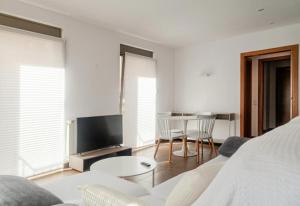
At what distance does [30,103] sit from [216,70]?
3.92 m

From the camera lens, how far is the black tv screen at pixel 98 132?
11.3ft

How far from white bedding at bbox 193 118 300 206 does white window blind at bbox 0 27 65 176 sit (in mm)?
2935

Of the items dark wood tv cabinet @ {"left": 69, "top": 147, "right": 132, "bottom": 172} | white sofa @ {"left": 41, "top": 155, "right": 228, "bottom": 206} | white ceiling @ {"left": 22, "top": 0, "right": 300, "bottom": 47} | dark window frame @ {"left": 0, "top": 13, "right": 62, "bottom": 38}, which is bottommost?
dark wood tv cabinet @ {"left": 69, "top": 147, "right": 132, "bottom": 172}

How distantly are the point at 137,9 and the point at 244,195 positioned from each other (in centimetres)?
324

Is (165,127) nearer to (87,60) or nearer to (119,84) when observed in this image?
(119,84)

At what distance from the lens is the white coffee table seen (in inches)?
89.1

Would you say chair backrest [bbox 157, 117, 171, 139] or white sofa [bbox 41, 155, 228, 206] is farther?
chair backrest [bbox 157, 117, 171, 139]

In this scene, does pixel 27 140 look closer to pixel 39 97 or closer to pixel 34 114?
pixel 34 114

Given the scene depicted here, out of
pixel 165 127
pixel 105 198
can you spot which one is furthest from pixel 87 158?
pixel 105 198

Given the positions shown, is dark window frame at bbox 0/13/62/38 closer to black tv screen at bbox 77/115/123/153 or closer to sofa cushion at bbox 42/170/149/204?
black tv screen at bbox 77/115/123/153

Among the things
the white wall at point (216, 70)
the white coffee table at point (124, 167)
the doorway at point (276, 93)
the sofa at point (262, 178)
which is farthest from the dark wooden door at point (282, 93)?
the sofa at point (262, 178)

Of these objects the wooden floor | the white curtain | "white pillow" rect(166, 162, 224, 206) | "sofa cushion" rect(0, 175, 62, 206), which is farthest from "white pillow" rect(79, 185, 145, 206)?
the white curtain

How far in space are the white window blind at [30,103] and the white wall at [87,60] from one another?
0.19 m

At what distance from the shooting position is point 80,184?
5.72ft
